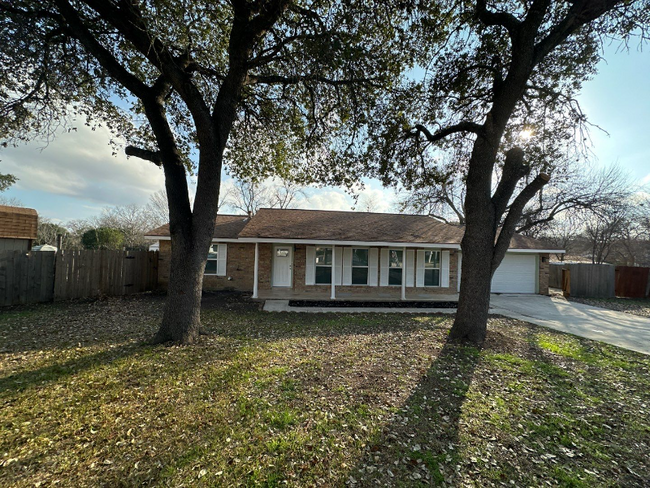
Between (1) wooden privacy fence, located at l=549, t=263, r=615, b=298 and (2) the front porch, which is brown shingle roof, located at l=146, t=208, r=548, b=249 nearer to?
(2) the front porch

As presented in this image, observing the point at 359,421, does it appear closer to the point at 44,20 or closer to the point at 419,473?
the point at 419,473

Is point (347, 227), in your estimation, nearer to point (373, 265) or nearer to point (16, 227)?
point (373, 265)

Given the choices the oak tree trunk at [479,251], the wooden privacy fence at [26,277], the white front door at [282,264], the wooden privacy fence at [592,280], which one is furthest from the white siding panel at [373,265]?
the wooden privacy fence at [26,277]

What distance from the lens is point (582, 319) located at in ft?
29.8

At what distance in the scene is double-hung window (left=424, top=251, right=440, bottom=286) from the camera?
1273cm

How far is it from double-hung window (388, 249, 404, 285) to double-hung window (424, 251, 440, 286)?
1247mm

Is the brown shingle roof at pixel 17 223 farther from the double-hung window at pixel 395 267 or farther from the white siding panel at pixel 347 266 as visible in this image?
the double-hung window at pixel 395 267

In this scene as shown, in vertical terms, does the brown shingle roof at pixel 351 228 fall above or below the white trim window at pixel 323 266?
above

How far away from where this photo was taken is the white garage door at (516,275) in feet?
47.9

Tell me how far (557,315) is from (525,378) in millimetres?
7335

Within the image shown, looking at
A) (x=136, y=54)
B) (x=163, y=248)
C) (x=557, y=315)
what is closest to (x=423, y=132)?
(x=136, y=54)

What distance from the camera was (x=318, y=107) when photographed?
289 inches

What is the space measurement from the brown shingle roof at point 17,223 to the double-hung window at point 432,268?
1797 centimetres

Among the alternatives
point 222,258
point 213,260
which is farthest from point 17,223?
point 222,258
